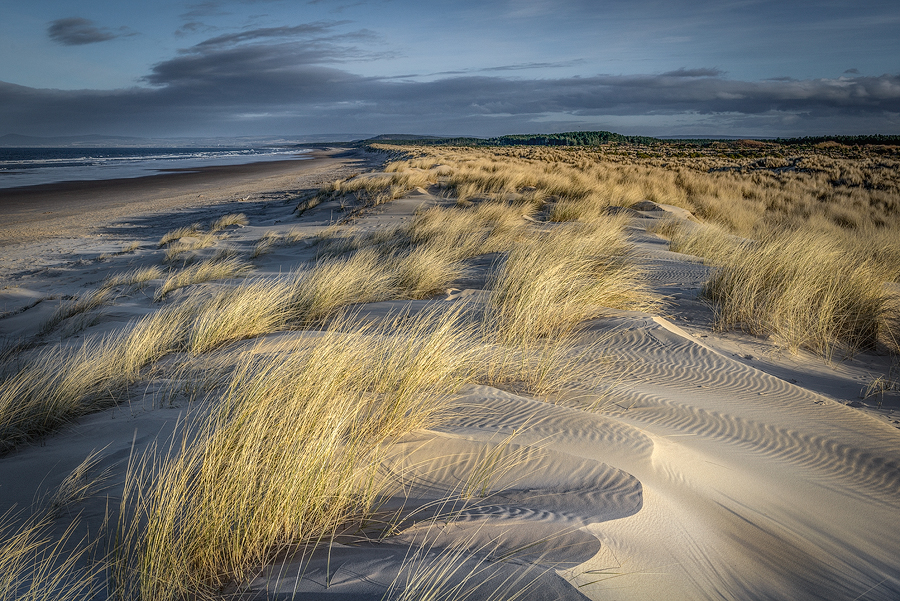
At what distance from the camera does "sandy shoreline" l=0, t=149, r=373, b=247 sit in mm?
14156

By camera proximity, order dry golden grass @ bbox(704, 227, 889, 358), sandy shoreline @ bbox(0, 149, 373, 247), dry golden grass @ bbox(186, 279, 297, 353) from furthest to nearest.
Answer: sandy shoreline @ bbox(0, 149, 373, 247), dry golden grass @ bbox(704, 227, 889, 358), dry golden grass @ bbox(186, 279, 297, 353)

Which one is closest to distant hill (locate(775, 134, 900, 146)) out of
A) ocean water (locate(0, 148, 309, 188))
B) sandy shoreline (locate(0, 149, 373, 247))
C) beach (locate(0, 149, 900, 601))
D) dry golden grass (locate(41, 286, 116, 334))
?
sandy shoreline (locate(0, 149, 373, 247))

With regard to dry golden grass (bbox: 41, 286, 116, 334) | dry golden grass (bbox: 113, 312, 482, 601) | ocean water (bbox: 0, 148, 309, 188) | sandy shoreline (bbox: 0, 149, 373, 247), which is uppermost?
ocean water (bbox: 0, 148, 309, 188)

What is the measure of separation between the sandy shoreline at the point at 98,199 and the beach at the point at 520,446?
10609 millimetres

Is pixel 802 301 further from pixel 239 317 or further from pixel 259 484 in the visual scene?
pixel 239 317

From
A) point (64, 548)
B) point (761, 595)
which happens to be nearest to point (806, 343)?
point (761, 595)

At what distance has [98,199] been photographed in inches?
821

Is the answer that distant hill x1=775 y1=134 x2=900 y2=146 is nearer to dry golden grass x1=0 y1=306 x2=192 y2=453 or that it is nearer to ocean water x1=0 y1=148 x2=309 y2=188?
ocean water x1=0 y1=148 x2=309 y2=188

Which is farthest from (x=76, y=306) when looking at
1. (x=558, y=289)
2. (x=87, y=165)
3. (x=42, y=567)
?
(x=87, y=165)

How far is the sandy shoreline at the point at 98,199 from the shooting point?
46.4ft

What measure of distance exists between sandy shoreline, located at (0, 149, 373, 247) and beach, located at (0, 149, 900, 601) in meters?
10.6

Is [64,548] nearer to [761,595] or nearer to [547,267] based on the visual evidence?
[761,595]

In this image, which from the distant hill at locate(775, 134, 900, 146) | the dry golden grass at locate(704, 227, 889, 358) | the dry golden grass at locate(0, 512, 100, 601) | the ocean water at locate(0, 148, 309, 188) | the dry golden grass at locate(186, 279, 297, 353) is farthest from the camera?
the distant hill at locate(775, 134, 900, 146)

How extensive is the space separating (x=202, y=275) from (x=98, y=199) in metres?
17.8
